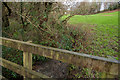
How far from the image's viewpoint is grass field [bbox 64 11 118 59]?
183 inches

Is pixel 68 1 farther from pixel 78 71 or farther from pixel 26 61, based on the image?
pixel 26 61

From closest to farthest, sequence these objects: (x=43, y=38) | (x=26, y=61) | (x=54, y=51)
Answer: (x=54, y=51)
(x=26, y=61)
(x=43, y=38)

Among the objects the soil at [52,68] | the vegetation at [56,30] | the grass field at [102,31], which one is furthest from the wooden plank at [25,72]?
the grass field at [102,31]

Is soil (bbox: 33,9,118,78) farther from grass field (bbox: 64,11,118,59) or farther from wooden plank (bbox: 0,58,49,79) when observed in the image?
wooden plank (bbox: 0,58,49,79)

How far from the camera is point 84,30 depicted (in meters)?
5.18

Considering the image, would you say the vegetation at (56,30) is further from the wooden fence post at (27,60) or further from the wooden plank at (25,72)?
the wooden fence post at (27,60)

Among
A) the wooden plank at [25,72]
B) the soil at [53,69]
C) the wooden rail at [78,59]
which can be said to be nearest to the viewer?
the wooden rail at [78,59]

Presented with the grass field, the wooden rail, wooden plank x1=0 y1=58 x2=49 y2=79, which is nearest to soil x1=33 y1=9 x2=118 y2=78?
the grass field

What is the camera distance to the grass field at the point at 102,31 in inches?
183

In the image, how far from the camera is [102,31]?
5836 millimetres

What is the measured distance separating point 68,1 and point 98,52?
2.78m

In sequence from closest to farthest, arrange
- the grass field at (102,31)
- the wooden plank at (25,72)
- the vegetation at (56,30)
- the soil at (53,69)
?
the wooden plank at (25,72) < the soil at (53,69) < the vegetation at (56,30) < the grass field at (102,31)

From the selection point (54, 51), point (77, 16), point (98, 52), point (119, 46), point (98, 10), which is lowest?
point (98, 52)

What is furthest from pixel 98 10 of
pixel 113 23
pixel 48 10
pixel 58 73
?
pixel 58 73
